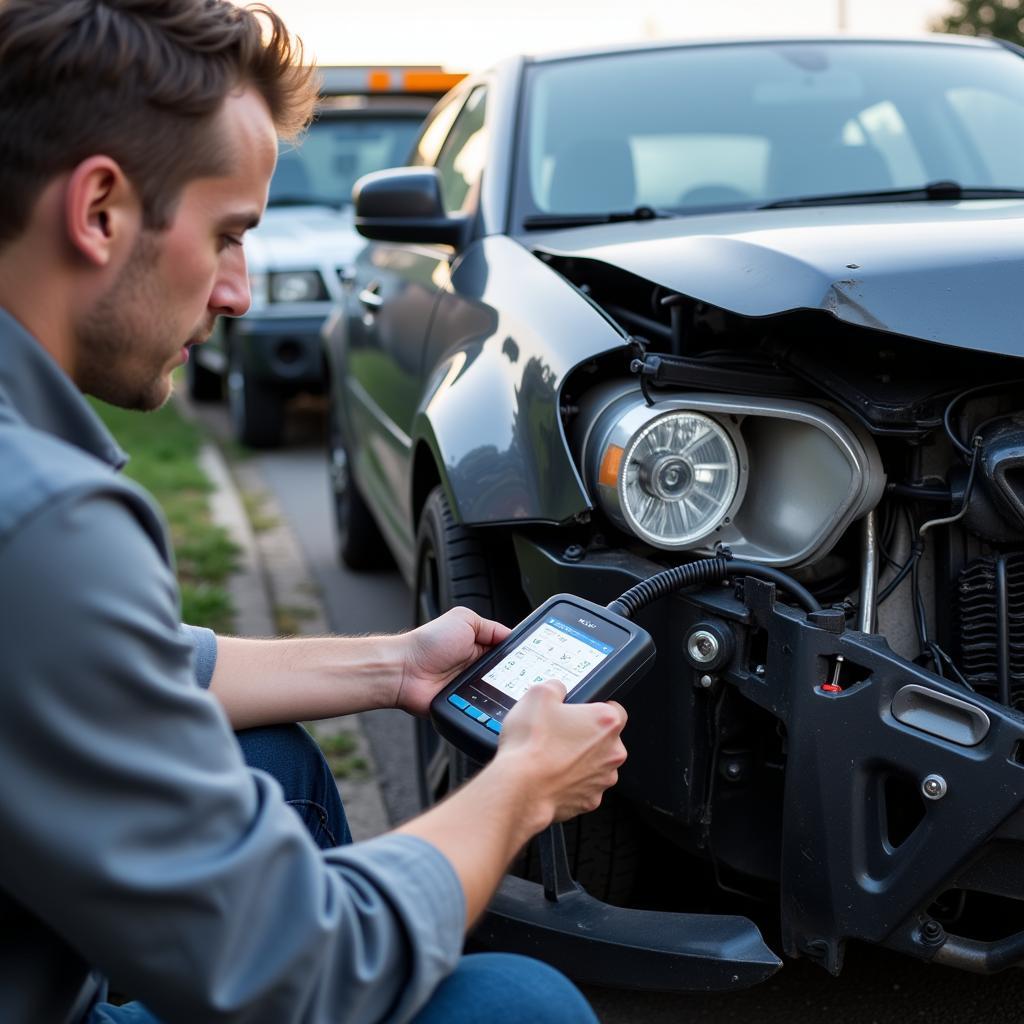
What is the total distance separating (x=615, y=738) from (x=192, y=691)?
572 mm

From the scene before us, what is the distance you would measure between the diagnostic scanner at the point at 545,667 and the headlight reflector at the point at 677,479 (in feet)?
1.08

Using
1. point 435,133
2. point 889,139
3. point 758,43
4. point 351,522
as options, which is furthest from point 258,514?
point 889,139

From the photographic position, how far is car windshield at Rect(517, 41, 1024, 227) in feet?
11.3

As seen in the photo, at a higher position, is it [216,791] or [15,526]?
[15,526]

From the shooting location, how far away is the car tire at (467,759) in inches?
99.3

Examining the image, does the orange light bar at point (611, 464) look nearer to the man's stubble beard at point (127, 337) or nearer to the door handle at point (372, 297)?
the man's stubble beard at point (127, 337)

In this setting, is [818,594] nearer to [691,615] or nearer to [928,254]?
[691,615]

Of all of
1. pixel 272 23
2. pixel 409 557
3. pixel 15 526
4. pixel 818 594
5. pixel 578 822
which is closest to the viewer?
pixel 15 526

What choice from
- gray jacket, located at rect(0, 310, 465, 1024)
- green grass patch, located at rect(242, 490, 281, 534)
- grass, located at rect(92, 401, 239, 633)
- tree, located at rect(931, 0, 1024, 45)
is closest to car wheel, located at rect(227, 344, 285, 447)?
grass, located at rect(92, 401, 239, 633)

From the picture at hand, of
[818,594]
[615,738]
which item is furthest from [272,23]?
[818,594]

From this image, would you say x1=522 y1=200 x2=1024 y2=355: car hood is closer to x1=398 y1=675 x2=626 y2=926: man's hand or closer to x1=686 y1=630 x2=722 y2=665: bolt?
x1=686 y1=630 x2=722 y2=665: bolt

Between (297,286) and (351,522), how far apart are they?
9.36ft

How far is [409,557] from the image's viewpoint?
12.2 ft

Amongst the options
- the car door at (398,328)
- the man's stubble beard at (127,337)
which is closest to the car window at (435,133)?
the car door at (398,328)
